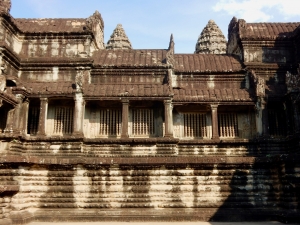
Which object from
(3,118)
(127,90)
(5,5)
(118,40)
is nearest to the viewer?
(3,118)

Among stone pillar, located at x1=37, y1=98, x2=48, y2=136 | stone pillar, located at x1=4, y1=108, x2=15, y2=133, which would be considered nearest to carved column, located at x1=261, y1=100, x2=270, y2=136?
stone pillar, located at x1=37, y1=98, x2=48, y2=136

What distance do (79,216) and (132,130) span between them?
6450 millimetres

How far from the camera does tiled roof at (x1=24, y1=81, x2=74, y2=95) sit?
1720 cm

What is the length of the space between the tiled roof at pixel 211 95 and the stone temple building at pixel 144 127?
0.20 ft


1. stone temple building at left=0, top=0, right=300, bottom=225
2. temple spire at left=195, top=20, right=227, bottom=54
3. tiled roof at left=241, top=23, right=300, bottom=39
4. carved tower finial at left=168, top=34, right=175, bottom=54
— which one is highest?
temple spire at left=195, top=20, right=227, bottom=54

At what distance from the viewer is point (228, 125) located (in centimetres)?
1831

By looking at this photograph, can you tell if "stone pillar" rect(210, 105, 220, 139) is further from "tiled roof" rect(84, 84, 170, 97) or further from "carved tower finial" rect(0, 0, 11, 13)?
"carved tower finial" rect(0, 0, 11, 13)

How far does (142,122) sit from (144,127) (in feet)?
1.01

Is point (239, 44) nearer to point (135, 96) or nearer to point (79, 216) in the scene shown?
point (135, 96)

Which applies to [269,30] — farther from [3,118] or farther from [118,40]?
[118,40]

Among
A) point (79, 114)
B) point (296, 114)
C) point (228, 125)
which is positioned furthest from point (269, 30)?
point (79, 114)

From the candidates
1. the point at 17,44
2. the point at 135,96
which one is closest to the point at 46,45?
the point at 17,44

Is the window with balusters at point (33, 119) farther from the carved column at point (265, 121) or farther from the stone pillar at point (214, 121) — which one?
the carved column at point (265, 121)

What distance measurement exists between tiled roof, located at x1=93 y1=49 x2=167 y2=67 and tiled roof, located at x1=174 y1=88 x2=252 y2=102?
240 centimetres
